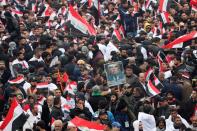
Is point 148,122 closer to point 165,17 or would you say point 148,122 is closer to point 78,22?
point 78,22

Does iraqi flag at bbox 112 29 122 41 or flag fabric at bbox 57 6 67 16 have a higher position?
flag fabric at bbox 57 6 67 16

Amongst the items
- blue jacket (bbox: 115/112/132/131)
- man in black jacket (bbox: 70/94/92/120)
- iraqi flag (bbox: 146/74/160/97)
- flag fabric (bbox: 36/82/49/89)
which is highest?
flag fabric (bbox: 36/82/49/89)

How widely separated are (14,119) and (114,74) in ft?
12.9

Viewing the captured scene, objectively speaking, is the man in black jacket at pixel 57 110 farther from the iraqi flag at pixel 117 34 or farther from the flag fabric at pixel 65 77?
the iraqi flag at pixel 117 34

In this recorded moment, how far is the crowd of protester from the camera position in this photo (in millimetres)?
18000

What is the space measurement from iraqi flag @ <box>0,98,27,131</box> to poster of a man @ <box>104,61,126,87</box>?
3.46 metres

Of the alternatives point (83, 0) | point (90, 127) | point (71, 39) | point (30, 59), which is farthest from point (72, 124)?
point (83, 0)

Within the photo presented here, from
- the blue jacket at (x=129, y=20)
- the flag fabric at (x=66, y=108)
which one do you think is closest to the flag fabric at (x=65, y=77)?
the flag fabric at (x=66, y=108)

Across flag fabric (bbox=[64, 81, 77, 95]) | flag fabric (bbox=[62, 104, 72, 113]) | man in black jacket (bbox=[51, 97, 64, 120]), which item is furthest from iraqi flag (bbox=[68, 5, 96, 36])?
man in black jacket (bbox=[51, 97, 64, 120])

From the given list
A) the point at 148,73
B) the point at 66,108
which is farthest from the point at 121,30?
the point at 66,108

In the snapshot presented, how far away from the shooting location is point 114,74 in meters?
19.7

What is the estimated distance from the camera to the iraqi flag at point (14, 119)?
1641 centimetres

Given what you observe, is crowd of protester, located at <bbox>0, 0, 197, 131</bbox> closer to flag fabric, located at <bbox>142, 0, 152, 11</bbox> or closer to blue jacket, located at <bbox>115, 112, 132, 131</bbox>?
blue jacket, located at <bbox>115, 112, 132, 131</bbox>

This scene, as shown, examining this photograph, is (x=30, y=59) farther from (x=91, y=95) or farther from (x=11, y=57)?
(x=91, y=95)
